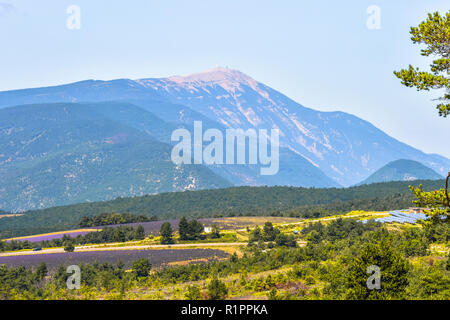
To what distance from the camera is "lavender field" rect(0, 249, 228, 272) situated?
64.5 metres

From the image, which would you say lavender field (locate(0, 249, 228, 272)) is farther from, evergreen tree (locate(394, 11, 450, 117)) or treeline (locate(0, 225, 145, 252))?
evergreen tree (locate(394, 11, 450, 117))

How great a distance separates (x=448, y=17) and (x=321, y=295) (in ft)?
64.1

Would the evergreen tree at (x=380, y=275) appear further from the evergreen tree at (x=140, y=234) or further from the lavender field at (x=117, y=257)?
the evergreen tree at (x=140, y=234)

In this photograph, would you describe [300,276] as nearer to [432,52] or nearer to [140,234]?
[432,52]

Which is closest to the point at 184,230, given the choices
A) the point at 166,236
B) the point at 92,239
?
the point at 166,236

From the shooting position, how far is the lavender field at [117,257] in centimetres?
6450

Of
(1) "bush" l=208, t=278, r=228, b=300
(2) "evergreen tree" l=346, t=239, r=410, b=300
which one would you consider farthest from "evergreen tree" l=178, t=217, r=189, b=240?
(2) "evergreen tree" l=346, t=239, r=410, b=300

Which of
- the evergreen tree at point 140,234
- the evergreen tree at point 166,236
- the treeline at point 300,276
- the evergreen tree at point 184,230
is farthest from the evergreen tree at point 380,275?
the evergreen tree at point 140,234

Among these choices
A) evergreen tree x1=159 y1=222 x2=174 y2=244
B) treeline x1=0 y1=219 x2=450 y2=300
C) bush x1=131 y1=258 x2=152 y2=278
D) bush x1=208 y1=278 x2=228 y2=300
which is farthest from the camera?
evergreen tree x1=159 y1=222 x2=174 y2=244

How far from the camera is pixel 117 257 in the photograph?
69.5m

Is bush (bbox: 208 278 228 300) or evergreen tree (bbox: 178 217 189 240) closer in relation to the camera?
bush (bbox: 208 278 228 300)

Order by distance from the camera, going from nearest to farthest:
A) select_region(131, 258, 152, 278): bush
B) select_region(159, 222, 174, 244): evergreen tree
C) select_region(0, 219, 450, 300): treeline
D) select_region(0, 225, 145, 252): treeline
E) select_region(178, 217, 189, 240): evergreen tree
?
select_region(0, 219, 450, 300): treeline < select_region(131, 258, 152, 278): bush < select_region(159, 222, 174, 244): evergreen tree < select_region(178, 217, 189, 240): evergreen tree < select_region(0, 225, 145, 252): treeline
